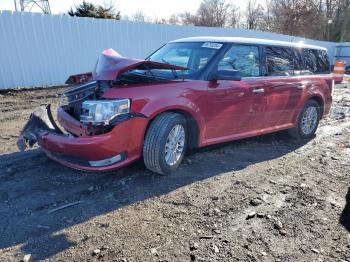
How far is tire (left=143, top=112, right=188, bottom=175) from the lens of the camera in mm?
3822

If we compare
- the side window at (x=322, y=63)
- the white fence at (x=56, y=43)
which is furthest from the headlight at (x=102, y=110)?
the white fence at (x=56, y=43)

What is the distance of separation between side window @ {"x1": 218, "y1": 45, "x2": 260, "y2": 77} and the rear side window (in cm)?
148

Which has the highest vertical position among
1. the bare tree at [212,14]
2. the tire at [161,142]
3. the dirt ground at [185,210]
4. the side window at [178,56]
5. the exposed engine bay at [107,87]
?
the bare tree at [212,14]

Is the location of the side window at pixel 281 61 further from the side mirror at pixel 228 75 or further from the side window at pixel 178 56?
the side window at pixel 178 56

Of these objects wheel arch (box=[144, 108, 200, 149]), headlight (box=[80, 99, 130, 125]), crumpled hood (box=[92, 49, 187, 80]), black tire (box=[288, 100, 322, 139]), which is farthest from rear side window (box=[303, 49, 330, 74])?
headlight (box=[80, 99, 130, 125])

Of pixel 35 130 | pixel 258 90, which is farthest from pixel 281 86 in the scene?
pixel 35 130

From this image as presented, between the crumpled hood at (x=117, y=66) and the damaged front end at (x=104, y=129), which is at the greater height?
the crumpled hood at (x=117, y=66)

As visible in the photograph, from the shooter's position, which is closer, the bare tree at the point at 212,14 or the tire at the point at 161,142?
the tire at the point at 161,142

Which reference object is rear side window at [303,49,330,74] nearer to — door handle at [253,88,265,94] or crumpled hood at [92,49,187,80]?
door handle at [253,88,265,94]

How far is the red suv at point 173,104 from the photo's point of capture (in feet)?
11.8

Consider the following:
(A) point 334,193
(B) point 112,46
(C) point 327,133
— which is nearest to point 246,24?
(B) point 112,46

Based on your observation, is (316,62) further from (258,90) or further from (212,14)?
(212,14)

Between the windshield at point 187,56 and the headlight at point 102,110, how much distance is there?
1.00m

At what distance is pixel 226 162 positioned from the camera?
474 cm
